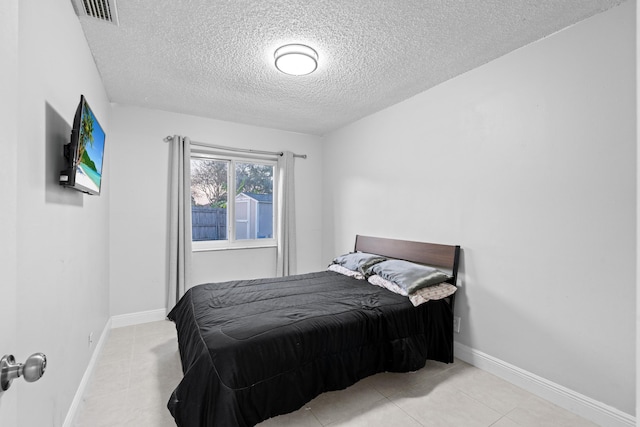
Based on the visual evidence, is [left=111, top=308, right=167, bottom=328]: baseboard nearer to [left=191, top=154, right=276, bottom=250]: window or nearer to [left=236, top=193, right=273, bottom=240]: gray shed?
[left=191, top=154, right=276, bottom=250]: window

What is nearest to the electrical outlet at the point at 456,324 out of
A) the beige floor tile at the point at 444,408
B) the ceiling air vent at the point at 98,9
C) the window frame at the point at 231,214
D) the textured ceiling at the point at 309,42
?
the beige floor tile at the point at 444,408

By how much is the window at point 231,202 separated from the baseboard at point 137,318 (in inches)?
36.3

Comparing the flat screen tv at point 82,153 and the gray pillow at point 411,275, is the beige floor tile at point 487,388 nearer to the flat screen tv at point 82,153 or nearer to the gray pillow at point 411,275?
the gray pillow at point 411,275

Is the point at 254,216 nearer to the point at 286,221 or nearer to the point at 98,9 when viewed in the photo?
the point at 286,221

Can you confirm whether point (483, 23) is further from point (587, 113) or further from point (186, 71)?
point (186, 71)

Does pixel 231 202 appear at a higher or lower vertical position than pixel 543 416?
higher

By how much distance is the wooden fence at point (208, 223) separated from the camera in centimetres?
416

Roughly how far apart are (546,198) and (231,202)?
3.58m

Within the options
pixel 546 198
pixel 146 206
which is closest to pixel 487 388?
pixel 546 198

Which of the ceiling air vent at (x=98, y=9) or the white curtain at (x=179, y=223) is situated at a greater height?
the ceiling air vent at (x=98, y=9)

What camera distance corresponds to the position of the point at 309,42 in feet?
7.45

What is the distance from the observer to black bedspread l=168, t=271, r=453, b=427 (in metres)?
1.70

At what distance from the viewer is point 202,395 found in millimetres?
1676

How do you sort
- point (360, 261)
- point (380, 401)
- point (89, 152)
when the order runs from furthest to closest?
point (360, 261), point (380, 401), point (89, 152)
